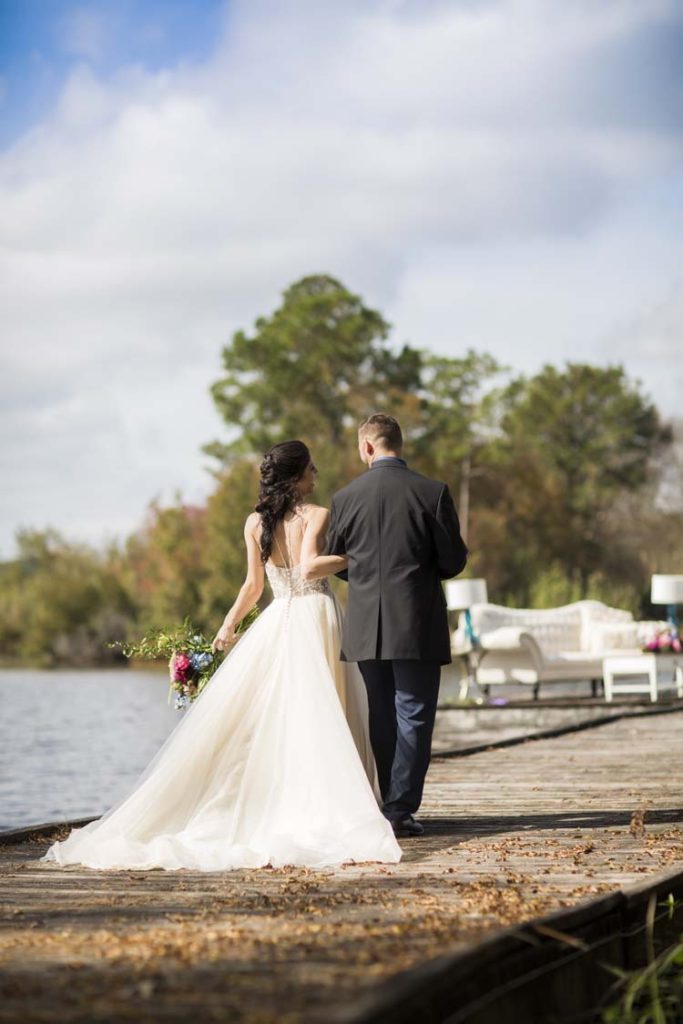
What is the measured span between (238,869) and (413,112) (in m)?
25.8

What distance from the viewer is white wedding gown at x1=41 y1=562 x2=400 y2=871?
573 cm

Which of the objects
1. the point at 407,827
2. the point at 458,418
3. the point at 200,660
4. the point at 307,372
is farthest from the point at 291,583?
the point at 307,372

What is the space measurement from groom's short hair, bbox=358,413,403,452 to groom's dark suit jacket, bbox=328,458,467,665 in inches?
3.6

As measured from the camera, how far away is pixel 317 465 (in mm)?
44375

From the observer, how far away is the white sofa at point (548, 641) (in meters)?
16.6

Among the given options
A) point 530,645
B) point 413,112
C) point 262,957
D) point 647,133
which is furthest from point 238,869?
point 647,133

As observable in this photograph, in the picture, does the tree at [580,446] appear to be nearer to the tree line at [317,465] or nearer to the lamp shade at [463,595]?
the tree line at [317,465]

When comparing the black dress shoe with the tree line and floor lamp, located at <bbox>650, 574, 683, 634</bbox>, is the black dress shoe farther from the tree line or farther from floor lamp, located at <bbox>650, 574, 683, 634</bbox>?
the tree line

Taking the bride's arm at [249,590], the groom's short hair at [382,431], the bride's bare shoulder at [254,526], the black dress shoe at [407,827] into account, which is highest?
the groom's short hair at [382,431]

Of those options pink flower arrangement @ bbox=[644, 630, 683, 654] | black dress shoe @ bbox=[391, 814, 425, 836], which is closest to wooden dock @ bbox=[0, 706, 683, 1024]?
black dress shoe @ bbox=[391, 814, 425, 836]

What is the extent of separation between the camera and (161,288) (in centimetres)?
5259

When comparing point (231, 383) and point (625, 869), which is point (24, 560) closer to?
point (231, 383)

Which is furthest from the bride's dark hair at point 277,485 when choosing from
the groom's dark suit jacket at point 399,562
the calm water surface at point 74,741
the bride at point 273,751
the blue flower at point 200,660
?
the calm water surface at point 74,741

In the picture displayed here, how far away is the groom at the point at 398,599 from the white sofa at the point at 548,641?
32.9 ft
